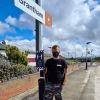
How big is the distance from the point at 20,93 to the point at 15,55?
11.9 meters

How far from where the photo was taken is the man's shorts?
29.7ft

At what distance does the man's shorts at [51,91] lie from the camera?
9039 mm

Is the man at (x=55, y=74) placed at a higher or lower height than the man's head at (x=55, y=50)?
lower

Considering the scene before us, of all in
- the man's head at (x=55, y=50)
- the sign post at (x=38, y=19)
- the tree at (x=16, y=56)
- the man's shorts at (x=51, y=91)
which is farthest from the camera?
the tree at (x=16, y=56)

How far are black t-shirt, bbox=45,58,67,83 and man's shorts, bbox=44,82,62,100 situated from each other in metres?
0.14

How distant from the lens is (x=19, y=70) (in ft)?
56.7

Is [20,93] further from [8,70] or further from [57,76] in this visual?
[57,76]

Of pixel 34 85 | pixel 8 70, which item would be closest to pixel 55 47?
pixel 8 70

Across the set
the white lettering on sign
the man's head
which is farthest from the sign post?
the man's head

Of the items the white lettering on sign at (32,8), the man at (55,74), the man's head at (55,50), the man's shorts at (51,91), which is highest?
the white lettering on sign at (32,8)

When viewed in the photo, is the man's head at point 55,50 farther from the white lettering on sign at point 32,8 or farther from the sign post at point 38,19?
the white lettering on sign at point 32,8

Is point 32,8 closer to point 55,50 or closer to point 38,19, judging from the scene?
point 38,19

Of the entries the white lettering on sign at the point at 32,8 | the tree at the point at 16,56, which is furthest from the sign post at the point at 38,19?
the tree at the point at 16,56

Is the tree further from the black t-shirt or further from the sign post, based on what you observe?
the black t-shirt
